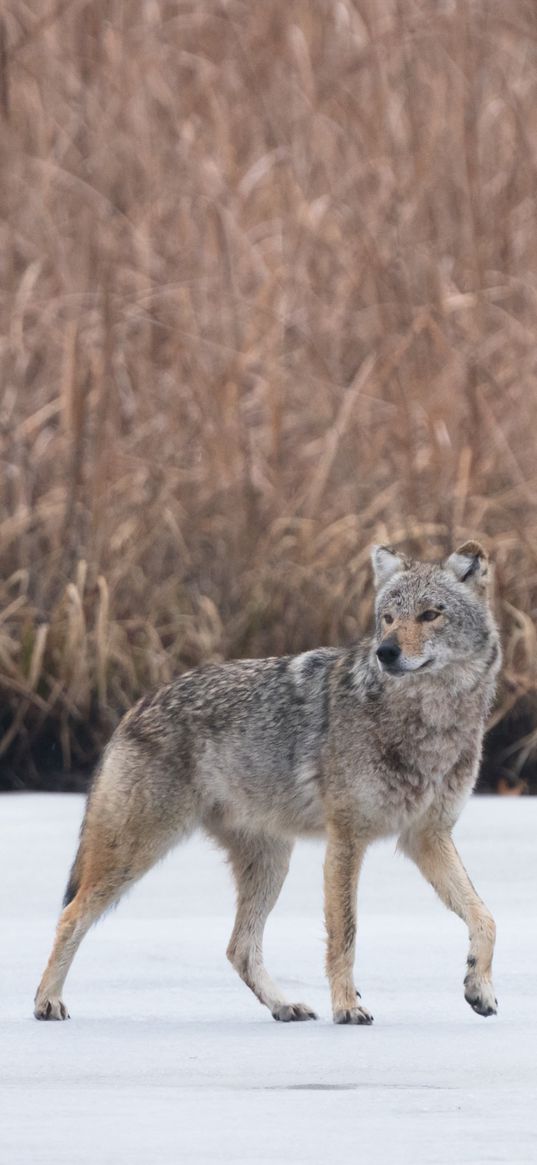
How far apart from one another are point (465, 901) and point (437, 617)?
2.41 ft

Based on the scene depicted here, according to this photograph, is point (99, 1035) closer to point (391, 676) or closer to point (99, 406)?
point (391, 676)

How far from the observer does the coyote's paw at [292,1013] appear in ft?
15.7

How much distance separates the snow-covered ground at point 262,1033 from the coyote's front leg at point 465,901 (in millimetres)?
60

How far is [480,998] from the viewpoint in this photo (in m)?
4.52

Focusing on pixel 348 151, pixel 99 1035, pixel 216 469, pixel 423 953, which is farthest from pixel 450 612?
pixel 348 151

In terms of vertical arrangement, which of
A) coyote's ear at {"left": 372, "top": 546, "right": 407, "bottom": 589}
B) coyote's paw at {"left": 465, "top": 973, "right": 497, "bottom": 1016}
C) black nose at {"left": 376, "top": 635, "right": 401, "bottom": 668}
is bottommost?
coyote's paw at {"left": 465, "top": 973, "right": 497, "bottom": 1016}

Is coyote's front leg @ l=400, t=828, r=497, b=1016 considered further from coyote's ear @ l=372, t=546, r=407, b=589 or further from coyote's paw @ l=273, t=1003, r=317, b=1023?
coyote's ear @ l=372, t=546, r=407, b=589

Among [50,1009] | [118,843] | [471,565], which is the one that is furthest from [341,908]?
[471,565]

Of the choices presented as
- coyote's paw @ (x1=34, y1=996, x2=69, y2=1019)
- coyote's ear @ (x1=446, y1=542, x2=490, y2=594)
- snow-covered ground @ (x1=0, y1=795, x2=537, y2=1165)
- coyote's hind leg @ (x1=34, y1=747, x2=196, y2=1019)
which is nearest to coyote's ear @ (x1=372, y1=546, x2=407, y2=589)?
coyote's ear @ (x1=446, y1=542, x2=490, y2=594)

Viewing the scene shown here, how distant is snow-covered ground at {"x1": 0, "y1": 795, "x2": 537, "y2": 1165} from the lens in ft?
10.5

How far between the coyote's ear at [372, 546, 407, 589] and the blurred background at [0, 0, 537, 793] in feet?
10.1

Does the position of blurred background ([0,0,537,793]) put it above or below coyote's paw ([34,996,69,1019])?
above

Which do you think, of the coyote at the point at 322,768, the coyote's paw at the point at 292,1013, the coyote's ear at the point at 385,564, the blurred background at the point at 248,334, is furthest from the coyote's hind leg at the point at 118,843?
the blurred background at the point at 248,334

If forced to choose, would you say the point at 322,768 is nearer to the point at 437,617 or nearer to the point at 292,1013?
the point at 437,617
